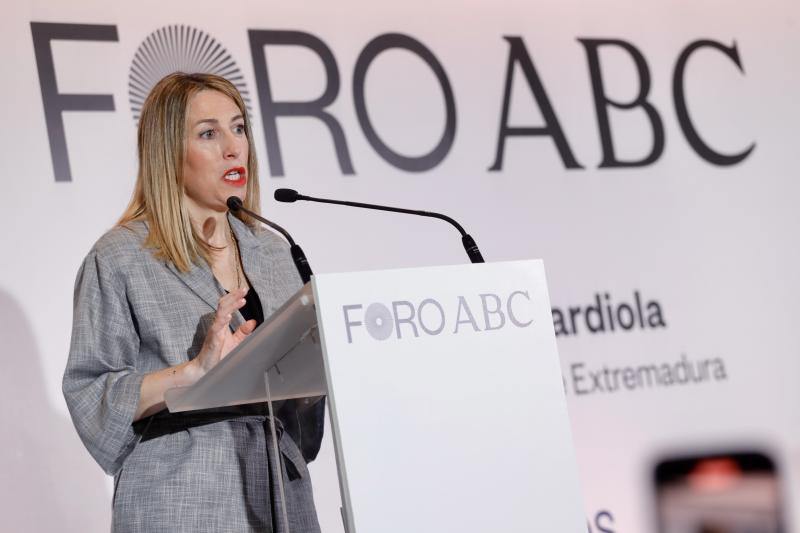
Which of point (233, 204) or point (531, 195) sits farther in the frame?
point (531, 195)

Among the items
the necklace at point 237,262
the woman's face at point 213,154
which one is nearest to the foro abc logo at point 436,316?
the necklace at point 237,262

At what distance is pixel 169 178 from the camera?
99.7 inches

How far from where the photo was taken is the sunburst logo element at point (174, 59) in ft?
12.4

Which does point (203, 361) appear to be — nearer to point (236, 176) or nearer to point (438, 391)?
point (438, 391)

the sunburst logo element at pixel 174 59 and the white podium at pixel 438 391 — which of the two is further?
the sunburst logo element at pixel 174 59

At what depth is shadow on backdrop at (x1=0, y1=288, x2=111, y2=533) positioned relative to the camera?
342cm

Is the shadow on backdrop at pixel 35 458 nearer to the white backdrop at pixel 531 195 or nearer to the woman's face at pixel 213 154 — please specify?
the white backdrop at pixel 531 195

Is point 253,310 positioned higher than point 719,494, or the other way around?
point 253,310

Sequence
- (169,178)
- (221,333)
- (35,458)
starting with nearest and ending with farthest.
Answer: (221,333), (169,178), (35,458)

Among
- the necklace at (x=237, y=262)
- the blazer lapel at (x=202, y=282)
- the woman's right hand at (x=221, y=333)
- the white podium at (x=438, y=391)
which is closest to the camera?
the white podium at (x=438, y=391)

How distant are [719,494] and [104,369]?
309 cm

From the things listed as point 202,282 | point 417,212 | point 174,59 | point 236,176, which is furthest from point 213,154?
point 174,59

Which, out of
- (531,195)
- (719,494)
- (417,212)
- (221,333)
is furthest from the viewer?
(719,494)

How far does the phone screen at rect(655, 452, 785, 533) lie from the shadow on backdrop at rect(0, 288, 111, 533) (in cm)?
221
